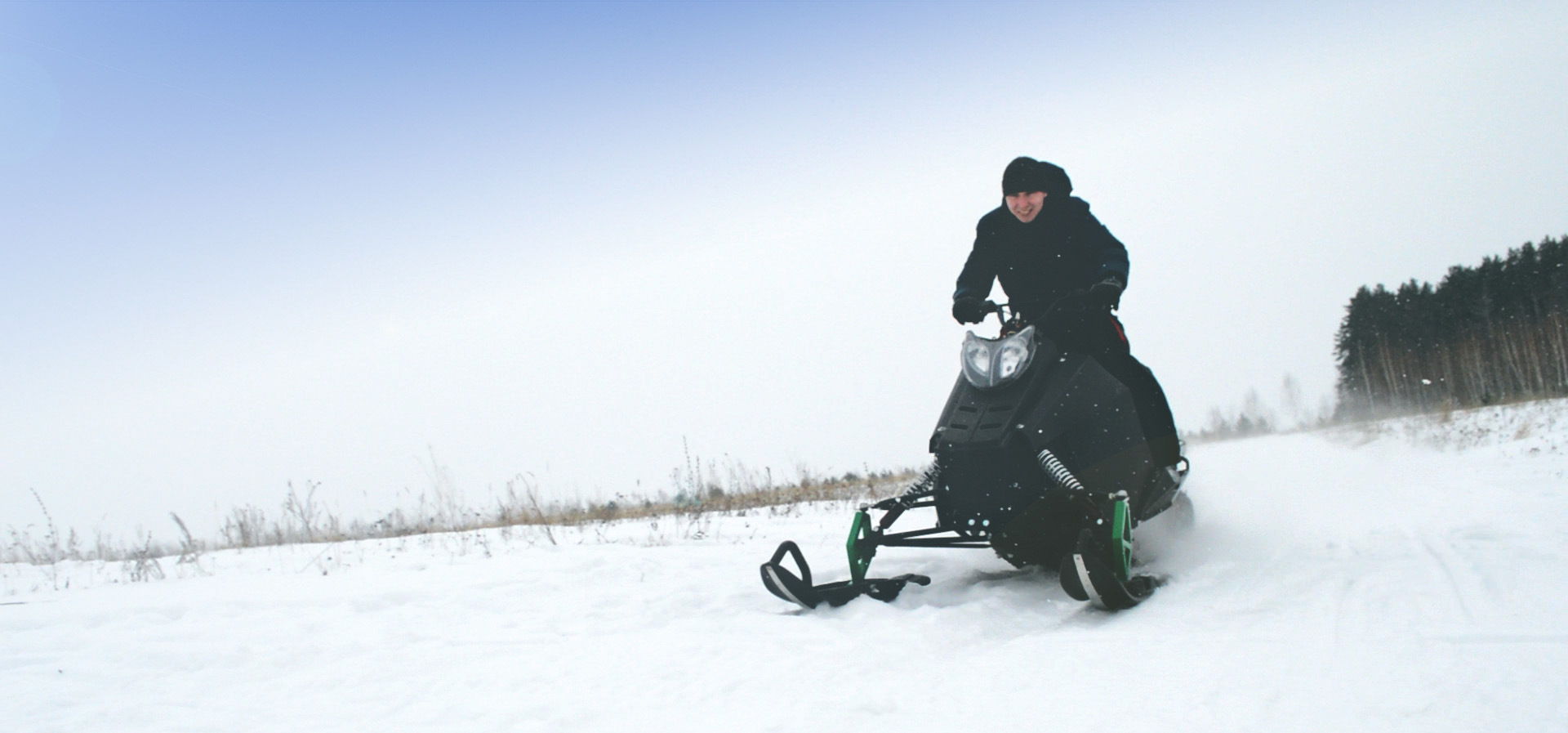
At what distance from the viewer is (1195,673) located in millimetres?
2492

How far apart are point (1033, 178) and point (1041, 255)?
433mm

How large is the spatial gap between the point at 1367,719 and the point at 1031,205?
311cm

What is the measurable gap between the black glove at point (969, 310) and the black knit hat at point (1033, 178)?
640 mm

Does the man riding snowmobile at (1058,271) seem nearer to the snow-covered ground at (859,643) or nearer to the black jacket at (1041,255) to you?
the black jacket at (1041,255)

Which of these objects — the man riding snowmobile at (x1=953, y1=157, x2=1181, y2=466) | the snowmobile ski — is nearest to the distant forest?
the man riding snowmobile at (x1=953, y1=157, x2=1181, y2=466)

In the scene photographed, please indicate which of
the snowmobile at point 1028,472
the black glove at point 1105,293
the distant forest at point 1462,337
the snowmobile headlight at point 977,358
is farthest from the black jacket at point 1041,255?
the distant forest at point 1462,337

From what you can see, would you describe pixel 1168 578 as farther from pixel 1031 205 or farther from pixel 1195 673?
pixel 1031 205

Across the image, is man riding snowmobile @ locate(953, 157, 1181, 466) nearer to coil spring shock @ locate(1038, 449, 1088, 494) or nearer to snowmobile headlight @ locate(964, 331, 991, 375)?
snowmobile headlight @ locate(964, 331, 991, 375)

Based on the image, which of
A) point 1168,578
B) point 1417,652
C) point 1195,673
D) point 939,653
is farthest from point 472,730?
point 1168,578

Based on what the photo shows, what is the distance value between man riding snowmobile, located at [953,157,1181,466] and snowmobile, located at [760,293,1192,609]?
112 mm

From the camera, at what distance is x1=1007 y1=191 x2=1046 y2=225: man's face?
14.9 feet

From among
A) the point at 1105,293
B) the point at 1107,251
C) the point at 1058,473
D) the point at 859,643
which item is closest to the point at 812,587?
the point at 859,643

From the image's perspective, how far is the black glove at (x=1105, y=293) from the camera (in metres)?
4.10

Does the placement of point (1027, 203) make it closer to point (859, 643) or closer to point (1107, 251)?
point (1107, 251)
